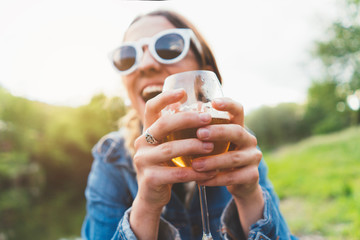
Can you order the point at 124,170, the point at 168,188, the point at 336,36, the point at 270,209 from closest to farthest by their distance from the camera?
→ the point at 168,188 < the point at 270,209 < the point at 124,170 < the point at 336,36

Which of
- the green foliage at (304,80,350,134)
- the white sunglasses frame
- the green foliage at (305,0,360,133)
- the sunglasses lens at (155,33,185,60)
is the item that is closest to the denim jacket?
the white sunglasses frame

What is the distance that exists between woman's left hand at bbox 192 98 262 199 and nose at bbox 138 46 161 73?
2.43 feet

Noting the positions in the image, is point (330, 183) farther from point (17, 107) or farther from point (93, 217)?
point (17, 107)

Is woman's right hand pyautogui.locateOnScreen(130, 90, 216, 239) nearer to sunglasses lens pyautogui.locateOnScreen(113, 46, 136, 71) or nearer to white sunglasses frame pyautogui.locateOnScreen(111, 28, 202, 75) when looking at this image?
white sunglasses frame pyautogui.locateOnScreen(111, 28, 202, 75)

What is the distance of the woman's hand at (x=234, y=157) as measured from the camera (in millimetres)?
823

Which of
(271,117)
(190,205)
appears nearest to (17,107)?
(271,117)

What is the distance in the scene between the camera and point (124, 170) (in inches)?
69.3

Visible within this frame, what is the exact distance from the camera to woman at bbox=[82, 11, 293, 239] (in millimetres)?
847

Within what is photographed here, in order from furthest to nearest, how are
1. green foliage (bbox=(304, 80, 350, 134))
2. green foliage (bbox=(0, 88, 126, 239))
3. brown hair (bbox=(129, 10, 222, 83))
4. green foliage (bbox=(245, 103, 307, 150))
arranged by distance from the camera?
green foliage (bbox=(0, 88, 126, 239))
green foliage (bbox=(304, 80, 350, 134))
green foliage (bbox=(245, 103, 307, 150))
brown hair (bbox=(129, 10, 222, 83))

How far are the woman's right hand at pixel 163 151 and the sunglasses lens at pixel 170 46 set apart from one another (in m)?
0.67

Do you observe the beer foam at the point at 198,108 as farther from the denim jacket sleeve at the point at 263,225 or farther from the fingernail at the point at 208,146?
the denim jacket sleeve at the point at 263,225

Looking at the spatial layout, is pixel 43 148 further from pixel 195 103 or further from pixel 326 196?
pixel 195 103

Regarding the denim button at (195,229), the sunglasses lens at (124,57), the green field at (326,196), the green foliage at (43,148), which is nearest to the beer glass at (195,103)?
the denim button at (195,229)

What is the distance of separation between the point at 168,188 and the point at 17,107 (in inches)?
1170
